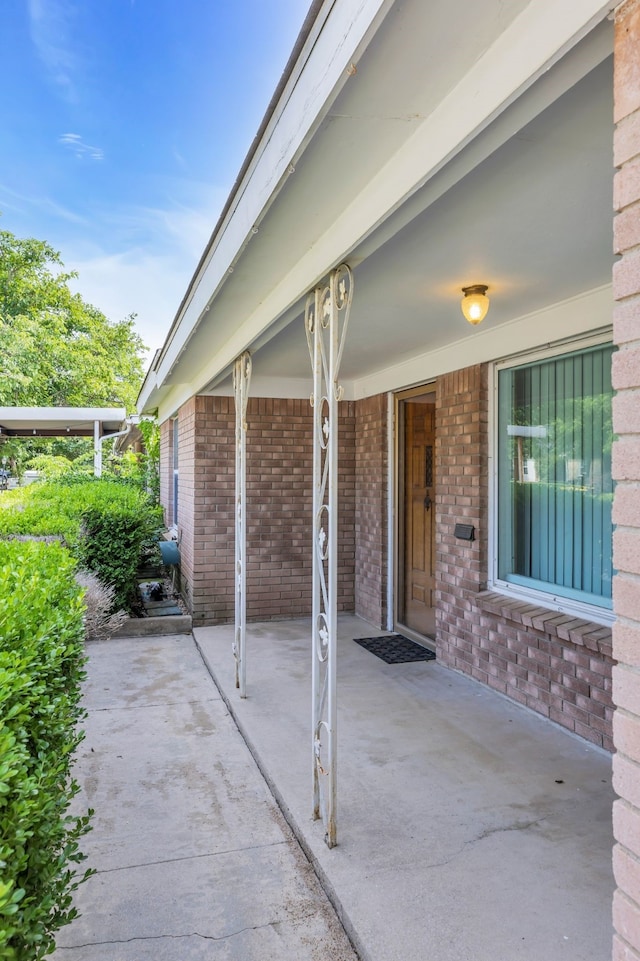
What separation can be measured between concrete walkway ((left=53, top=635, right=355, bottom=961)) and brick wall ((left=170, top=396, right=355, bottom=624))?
7.63 ft

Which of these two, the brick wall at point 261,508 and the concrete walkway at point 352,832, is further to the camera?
the brick wall at point 261,508

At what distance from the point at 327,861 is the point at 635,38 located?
280 cm

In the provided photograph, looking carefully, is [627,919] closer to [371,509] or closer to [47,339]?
[371,509]

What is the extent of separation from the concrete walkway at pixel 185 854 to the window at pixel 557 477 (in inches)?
87.4

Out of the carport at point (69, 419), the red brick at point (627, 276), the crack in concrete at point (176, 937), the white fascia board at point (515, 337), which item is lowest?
the crack in concrete at point (176, 937)

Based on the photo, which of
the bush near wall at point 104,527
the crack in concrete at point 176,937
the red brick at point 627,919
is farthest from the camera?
the bush near wall at point 104,527

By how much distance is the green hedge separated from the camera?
4.04 ft

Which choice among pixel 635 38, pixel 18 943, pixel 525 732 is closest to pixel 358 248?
pixel 635 38

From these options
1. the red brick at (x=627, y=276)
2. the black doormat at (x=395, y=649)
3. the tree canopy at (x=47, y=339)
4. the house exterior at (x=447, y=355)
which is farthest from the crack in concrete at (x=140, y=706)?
the tree canopy at (x=47, y=339)

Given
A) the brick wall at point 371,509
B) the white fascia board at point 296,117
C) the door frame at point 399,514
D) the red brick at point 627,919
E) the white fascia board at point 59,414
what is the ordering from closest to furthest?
the red brick at point 627,919, the white fascia board at point 296,117, the door frame at point 399,514, the brick wall at point 371,509, the white fascia board at point 59,414

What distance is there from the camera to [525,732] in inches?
147

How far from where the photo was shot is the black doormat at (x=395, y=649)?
5270mm

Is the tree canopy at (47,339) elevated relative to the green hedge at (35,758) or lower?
elevated

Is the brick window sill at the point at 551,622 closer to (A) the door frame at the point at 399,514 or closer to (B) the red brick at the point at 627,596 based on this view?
(A) the door frame at the point at 399,514
